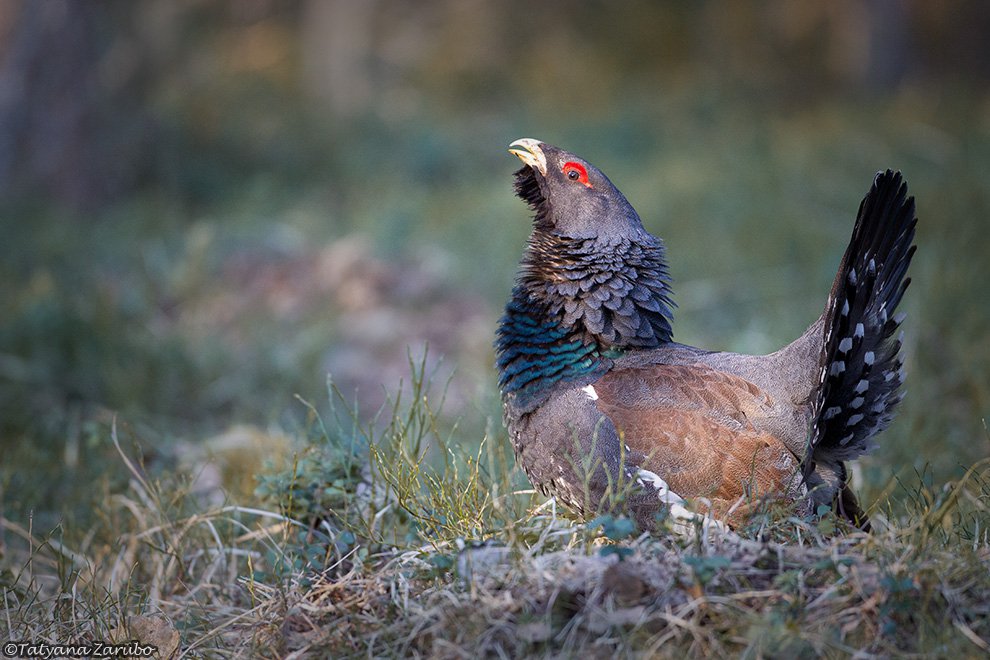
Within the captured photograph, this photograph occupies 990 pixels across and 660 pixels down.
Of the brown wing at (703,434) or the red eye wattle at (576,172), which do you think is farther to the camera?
the red eye wattle at (576,172)

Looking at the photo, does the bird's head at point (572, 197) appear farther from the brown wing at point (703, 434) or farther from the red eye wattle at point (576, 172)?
the brown wing at point (703, 434)

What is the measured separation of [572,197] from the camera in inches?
143

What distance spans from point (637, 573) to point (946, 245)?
5122 mm

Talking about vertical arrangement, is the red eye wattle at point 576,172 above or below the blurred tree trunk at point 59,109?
below

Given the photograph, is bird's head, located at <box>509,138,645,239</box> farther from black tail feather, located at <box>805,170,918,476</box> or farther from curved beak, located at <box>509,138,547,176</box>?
black tail feather, located at <box>805,170,918,476</box>

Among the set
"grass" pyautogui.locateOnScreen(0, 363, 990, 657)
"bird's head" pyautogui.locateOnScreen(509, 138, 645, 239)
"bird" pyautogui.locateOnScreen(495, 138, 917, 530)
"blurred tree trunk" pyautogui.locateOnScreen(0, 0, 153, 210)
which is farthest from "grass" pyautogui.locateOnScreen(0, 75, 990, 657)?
"bird's head" pyautogui.locateOnScreen(509, 138, 645, 239)

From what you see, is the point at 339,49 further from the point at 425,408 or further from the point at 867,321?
the point at 867,321

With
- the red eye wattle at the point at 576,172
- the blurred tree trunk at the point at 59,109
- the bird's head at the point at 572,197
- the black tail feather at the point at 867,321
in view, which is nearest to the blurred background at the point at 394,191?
the blurred tree trunk at the point at 59,109

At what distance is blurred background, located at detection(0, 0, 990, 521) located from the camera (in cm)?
535

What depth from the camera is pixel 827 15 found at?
46.0 feet

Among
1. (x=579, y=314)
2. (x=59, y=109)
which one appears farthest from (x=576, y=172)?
(x=59, y=109)

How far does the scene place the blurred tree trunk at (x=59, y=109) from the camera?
332 inches

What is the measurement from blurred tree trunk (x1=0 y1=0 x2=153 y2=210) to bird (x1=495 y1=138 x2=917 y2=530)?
648 centimetres

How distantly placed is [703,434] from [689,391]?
0.49ft
